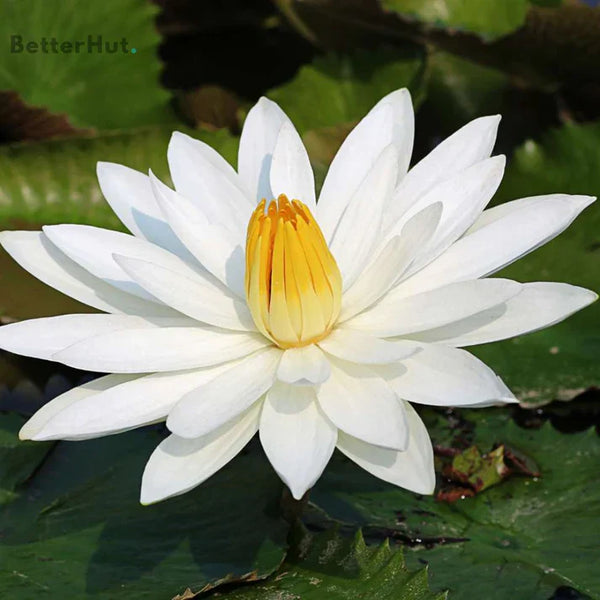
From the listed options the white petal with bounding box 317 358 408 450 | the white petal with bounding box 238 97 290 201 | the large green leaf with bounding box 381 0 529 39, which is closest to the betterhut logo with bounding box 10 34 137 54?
the large green leaf with bounding box 381 0 529 39

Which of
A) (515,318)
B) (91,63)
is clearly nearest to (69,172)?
(91,63)

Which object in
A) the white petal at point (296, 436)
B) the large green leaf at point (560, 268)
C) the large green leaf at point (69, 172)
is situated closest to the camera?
the white petal at point (296, 436)

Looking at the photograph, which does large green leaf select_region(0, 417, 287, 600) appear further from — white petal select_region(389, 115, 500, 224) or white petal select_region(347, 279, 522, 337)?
white petal select_region(389, 115, 500, 224)

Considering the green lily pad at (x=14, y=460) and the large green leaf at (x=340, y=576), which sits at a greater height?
the green lily pad at (x=14, y=460)

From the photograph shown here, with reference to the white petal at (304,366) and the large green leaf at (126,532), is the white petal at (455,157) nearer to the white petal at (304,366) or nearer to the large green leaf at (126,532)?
the white petal at (304,366)

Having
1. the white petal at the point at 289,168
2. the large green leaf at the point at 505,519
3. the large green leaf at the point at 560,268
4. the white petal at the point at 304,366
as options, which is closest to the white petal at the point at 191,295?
the white petal at the point at 304,366

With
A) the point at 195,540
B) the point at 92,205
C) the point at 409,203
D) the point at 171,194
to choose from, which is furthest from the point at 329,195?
the point at 92,205
